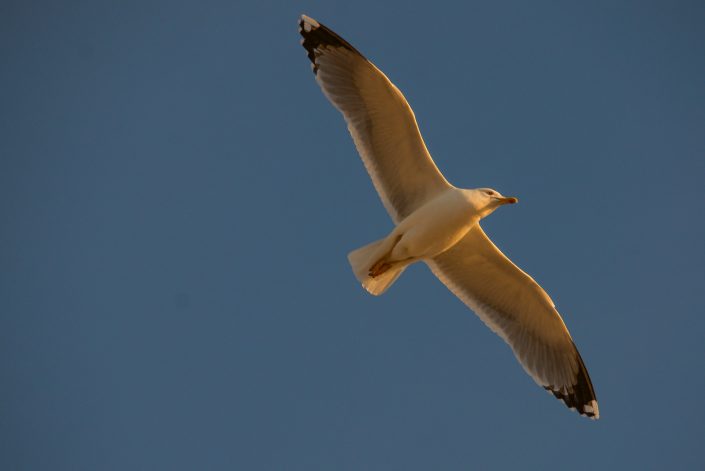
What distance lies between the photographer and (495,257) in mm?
8500

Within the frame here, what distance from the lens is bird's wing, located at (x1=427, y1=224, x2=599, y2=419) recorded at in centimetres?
862

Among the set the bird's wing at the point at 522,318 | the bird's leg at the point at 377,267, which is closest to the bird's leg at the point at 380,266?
the bird's leg at the point at 377,267

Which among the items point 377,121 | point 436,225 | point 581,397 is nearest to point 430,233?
point 436,225

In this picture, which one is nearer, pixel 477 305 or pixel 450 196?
pixel 450 196

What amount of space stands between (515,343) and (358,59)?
10.2 ft

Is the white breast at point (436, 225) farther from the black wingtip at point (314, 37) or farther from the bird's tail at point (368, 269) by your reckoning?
the black wingtip at point (314, 37)

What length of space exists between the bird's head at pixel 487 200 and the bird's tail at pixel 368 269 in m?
0.88

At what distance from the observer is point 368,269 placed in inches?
324

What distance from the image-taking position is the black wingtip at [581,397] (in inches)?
355

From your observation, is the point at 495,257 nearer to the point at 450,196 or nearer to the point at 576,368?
the point at 450,196

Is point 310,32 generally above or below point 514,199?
above

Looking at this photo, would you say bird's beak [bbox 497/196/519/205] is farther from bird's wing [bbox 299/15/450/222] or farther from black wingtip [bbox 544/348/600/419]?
black wingtip [bbox 544/348/600/419]

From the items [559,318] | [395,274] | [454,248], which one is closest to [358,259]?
[395,274]

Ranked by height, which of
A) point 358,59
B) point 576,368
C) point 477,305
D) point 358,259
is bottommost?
point 576,368
